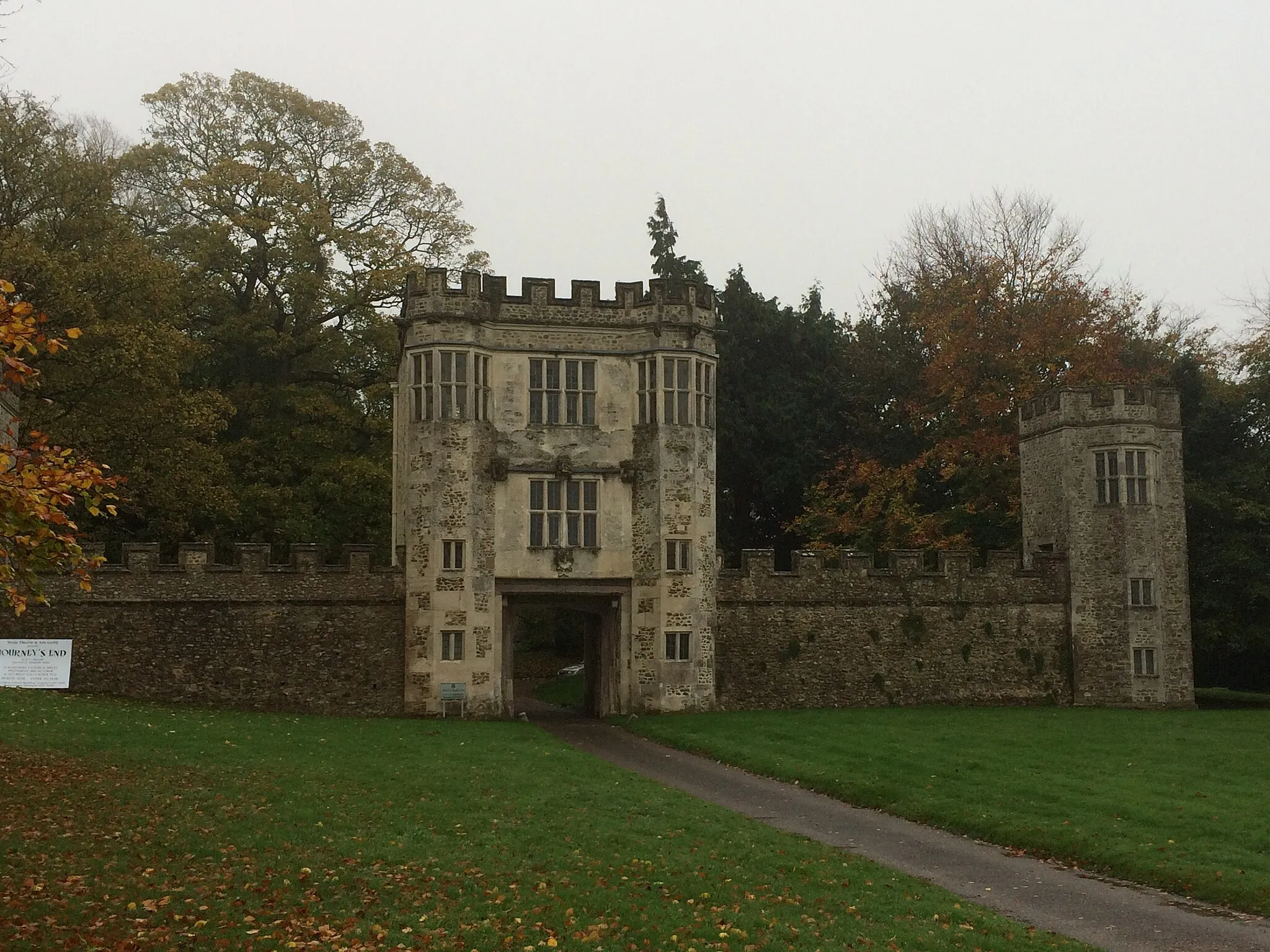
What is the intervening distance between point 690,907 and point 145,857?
5.65 meters

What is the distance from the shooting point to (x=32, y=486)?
35.5 ft

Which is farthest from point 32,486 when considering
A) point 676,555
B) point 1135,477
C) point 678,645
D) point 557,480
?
point 1135,477

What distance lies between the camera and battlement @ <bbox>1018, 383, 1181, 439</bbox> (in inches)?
1382

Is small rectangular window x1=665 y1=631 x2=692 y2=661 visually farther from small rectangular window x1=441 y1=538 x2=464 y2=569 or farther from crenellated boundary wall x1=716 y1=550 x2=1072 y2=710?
small rectangular window x1=441 y1=538 x2=464 y2=569

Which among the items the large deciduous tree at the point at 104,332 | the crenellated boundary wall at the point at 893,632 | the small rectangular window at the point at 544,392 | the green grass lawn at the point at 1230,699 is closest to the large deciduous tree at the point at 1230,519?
the green grass lawn at the point at 1230,699

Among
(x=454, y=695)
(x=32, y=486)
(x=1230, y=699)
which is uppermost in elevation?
(x=32, y=486)

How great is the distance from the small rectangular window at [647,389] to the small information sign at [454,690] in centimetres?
771

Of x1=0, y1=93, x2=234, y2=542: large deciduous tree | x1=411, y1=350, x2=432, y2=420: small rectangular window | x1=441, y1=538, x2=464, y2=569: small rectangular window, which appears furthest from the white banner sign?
x1=411, y1=350, x2=432, y2=420: small rectangular window

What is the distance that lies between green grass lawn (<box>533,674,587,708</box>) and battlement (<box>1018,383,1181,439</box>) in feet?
52.7

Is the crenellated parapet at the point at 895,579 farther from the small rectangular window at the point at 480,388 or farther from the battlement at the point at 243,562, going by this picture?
the battlement at the point at 243,562

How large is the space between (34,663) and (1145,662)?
26973 mm

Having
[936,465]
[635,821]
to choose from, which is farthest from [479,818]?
[936,465]

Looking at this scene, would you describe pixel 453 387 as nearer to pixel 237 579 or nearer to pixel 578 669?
pixel 237 579

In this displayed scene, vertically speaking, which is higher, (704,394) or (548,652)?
(704,394)
